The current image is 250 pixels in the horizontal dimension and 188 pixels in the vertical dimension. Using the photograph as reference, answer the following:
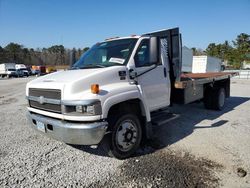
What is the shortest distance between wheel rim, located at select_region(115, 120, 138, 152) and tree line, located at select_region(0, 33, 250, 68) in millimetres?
27975

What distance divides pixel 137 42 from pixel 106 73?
3.53 feet

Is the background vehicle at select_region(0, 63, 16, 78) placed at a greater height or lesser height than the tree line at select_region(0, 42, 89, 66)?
lesser

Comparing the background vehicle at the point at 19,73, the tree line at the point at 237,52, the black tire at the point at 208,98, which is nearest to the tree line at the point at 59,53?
the tree line at the point at 237,52

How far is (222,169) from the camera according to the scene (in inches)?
131

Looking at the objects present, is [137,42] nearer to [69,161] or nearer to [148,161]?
[148,161]

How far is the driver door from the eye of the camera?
4047 mm

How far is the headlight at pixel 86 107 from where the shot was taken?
10.0ft

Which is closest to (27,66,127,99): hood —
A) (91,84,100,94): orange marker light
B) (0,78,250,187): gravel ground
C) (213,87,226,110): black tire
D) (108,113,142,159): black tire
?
(91,84,100,94): orange marker light

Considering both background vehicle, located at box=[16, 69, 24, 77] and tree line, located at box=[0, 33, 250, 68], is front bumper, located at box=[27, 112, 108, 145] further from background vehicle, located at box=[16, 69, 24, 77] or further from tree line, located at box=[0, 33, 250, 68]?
background vehicle, located at box=[16, 69, 24, 77]

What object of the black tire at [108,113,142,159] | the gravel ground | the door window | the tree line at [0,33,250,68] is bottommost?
the gravel ground

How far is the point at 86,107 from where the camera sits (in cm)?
312

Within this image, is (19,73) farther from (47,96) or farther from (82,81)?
(82,81)

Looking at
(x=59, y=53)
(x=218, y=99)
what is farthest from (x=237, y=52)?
(x=59, y=53)

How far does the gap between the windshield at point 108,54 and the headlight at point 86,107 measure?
1037mm
